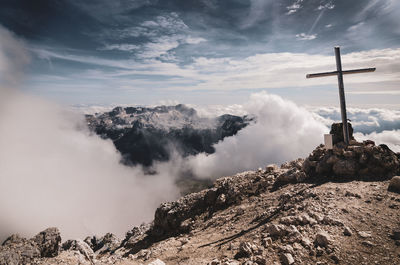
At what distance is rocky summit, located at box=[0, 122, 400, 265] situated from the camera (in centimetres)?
794

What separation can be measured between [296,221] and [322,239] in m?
1.51

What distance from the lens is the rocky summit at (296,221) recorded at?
7.94m

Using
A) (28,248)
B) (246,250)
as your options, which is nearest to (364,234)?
(246,250)

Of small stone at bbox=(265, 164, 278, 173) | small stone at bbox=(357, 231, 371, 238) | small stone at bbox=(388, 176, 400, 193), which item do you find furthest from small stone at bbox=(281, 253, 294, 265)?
small stone at bbox=(265, 164, 278, 173)

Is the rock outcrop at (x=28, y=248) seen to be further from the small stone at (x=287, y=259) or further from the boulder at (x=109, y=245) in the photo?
the boulder at (x=109, y=245)

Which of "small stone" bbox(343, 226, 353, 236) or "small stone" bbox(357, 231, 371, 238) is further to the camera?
"small stone" bbox(343, 226, 353, 236)

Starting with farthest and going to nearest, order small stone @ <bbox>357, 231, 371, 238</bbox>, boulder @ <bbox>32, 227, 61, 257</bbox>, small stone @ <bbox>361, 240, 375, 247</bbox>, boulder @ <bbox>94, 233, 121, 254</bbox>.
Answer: boulder @ <bbox>94, 233, 121, 254</bbox> → boulder @ <bbox>32, 227, 61, 257</bbox> → small stone @ <bbox>357, 231, 371, 238</bbox> → small stone @ <bbox>361, 240, 375, 247</bbox>

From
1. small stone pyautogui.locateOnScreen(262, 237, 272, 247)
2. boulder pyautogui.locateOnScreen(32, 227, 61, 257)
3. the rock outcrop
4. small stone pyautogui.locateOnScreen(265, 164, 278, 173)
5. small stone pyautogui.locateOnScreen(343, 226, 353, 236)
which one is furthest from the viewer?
small stone pyautogui.locateOnScreen(265, 164, 278, 173)

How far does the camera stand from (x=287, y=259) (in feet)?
24.5

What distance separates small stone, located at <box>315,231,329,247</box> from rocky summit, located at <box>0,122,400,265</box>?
0.04m

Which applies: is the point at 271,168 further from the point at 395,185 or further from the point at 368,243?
the point at 368,243

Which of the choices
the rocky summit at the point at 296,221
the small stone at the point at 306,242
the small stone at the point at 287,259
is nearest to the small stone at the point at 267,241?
the rocky summit at the point at 296,221

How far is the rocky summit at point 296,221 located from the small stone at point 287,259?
0.03 meters

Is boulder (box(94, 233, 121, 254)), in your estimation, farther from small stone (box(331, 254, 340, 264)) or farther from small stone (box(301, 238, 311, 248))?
small stone (box(331, 254, 340, 264))
